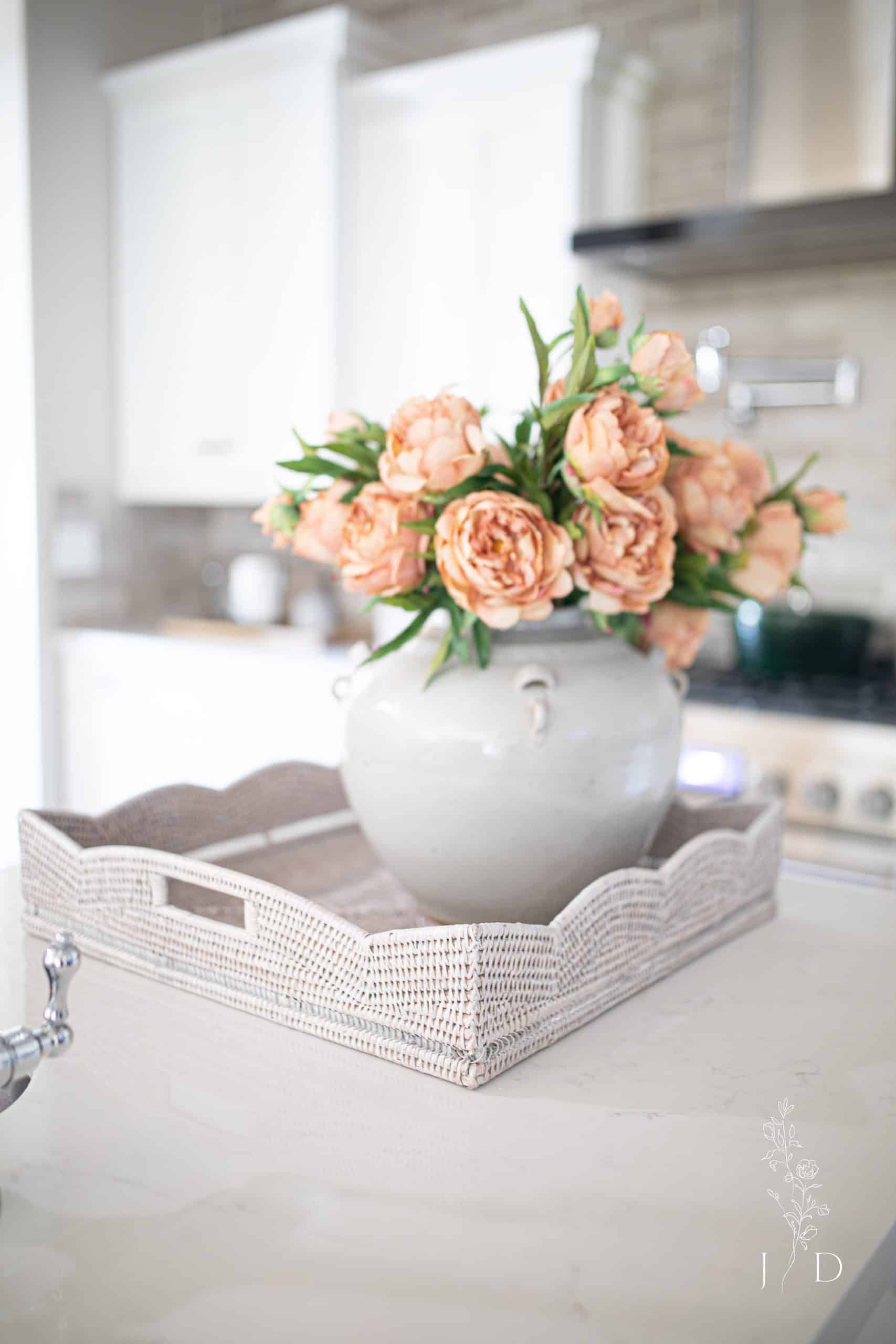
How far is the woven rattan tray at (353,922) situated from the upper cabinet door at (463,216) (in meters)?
1.81

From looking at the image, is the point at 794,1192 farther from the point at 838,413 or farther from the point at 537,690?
the point at 838,413

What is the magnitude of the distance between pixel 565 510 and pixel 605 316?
0.18 m

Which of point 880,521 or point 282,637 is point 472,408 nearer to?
point 880,521

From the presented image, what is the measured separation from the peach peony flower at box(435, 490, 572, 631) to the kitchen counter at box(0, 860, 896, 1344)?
1.02 feet

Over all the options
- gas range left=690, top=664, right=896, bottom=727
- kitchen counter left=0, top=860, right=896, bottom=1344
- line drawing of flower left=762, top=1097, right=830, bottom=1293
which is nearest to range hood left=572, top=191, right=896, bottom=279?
gas range left=690, top=664, right=896, bottom=727

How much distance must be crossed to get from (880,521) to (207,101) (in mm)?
2049

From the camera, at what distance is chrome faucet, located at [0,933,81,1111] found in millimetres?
617

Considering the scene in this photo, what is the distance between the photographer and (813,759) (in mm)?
2248

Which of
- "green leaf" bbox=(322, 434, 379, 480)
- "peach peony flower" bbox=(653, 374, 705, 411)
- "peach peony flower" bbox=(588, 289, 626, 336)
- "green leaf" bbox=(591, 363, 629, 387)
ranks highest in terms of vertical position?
"peach peony flower" bbox=(588, 289, 626, 336)

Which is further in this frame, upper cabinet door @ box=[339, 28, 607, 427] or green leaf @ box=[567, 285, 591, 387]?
upper cabinet door @ box=[339, 28, 607, 427]

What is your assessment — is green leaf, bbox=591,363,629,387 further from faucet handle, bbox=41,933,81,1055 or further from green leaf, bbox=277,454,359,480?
faucet handle, bbox=41,933,81,1055

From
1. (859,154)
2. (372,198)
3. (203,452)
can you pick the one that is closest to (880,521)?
(859,154)

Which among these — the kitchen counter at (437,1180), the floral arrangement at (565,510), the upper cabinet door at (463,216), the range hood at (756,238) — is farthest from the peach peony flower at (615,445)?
the upper cabinet door at (463,216)

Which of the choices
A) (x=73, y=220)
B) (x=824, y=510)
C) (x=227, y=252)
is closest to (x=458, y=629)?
(x=824, y=510)
